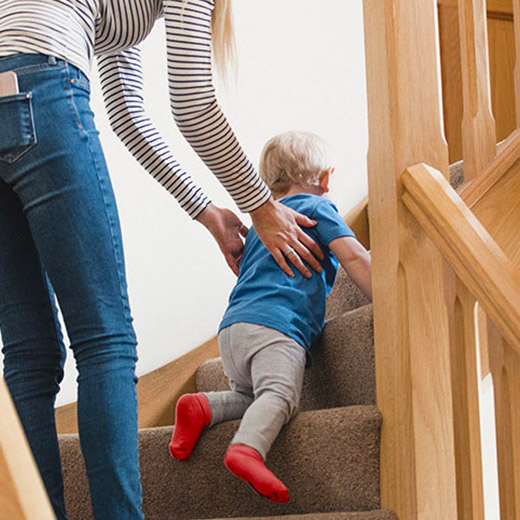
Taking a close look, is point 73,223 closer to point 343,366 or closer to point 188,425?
point 188,425

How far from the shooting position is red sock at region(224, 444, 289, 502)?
1.23 m

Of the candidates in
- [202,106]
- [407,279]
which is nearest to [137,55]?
[202,106]

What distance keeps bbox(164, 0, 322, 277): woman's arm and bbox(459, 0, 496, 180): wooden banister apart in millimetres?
468

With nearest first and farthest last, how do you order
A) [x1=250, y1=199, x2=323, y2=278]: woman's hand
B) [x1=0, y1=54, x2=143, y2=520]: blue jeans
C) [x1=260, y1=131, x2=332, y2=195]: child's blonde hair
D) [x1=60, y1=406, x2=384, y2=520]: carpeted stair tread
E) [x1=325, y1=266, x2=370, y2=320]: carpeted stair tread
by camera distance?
[x1=0, y1=54, x2=143, y2=520]: blue jeans → [x1=60, y1=406, x2=384, y2=520]: carpeted stair tread → [x1=250, y1=199, x2=323, y2=278]: woman's hand → [x1=260, y1=131, x2=332, y2=195]: child's blonde hair → [x1=325, y1=266, x2=370, y2=320]: carpeted stair tread

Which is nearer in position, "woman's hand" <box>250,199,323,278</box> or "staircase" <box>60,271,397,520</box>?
"staircase" <box>60,271,397,520</box>

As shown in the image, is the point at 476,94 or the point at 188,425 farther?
the point at 476,94

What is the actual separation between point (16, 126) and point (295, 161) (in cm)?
88

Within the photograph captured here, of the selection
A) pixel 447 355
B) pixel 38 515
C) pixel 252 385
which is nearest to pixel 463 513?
pixel 447 355

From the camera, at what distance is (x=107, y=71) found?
4.49ft

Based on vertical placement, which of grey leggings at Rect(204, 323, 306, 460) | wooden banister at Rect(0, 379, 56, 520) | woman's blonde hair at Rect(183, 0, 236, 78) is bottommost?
grey leggings at Rect(204, 323, 306, 460)

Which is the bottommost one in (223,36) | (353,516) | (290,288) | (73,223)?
(353,516)

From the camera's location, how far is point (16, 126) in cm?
99

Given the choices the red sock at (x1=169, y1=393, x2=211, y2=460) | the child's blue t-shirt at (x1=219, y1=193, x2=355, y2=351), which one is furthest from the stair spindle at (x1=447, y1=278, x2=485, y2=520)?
the red sock at (x1=169, y1=393, x2=211, y2=460)

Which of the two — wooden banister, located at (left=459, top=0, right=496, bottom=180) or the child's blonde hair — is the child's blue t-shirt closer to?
the child's blonde hair
